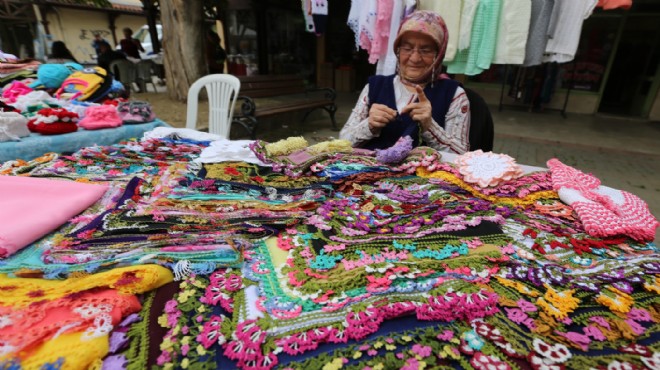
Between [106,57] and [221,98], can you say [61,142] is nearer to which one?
[221,98]

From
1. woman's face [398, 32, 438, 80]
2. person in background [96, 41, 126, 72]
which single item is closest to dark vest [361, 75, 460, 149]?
woman's face [398, 32, 438, 80]

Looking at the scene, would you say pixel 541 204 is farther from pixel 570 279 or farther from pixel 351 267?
pixel 351 267

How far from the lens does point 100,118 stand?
8.55ft

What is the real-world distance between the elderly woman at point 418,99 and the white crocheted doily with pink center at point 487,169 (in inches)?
18.3

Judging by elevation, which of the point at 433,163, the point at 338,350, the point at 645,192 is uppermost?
the point at 433,163

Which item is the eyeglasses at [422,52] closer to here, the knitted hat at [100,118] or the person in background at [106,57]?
the knitted hat at [100,118]

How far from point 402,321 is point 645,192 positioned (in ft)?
16.6

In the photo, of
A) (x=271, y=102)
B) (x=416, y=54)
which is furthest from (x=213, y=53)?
(x=416, y=54)

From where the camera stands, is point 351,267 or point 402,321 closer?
point 402,321

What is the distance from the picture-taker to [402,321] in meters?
0.71

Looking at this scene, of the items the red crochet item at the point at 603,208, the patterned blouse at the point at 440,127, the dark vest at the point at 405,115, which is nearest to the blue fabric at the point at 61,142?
the patterned blouse at the point at 440,127

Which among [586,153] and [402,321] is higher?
[402,321]

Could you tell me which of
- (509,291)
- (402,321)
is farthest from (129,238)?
(509,291)

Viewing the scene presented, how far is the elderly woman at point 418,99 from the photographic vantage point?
1.92m
